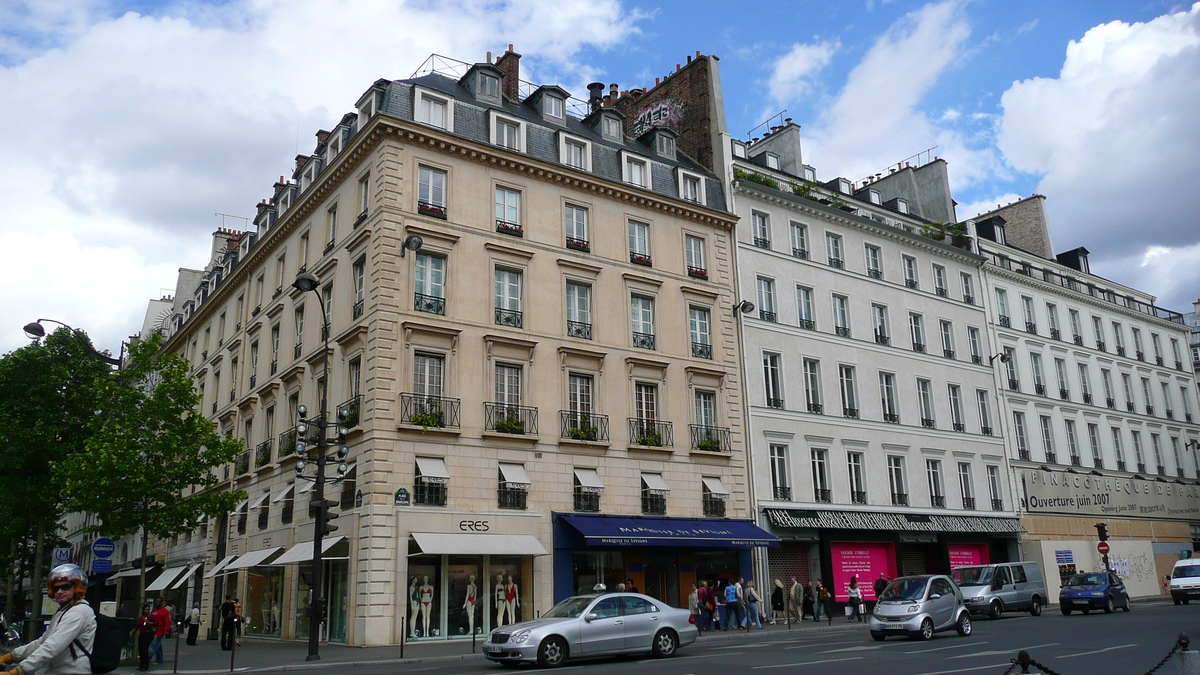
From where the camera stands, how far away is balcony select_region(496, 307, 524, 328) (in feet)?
87.2

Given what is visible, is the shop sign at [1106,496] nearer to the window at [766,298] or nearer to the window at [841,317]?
the window at [841,317]

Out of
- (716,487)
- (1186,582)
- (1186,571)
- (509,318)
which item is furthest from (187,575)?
(1186,571)

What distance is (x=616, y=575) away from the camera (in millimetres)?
27250

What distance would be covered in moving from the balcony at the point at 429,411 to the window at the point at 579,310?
15.6 feet

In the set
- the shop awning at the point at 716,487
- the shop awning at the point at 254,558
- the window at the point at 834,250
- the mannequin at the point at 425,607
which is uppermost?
the window at the point at 834,250

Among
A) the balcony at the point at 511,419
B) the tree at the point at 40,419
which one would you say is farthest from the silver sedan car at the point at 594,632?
the tree at the point at 40,419

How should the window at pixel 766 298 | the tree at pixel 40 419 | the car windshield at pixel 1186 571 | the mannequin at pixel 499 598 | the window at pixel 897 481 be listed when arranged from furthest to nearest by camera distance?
1. the tree at pixel 40 419
2. the window at pixel 897 481
3. the window at pixel 766 298
4. the car windshield at pixel 1186 571
5. the mannequin at pixel 499 598

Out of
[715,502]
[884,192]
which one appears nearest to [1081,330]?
[884,192]

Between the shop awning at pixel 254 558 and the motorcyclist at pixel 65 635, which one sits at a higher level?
the shop awning at pixel 254 558

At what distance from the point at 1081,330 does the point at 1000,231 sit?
22.4 feet

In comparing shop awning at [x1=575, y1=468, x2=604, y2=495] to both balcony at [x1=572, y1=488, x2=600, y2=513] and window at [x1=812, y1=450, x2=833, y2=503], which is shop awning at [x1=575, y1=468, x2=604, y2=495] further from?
window at [x1=812, y1=450, x2=833, y2=503]

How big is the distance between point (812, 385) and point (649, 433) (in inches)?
333

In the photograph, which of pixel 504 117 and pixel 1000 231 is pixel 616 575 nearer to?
pixel 504 117

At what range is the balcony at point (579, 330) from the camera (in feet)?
91.6
